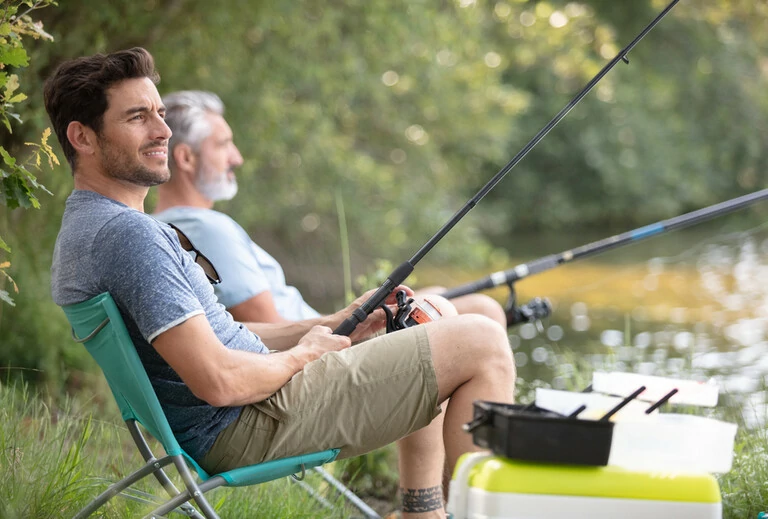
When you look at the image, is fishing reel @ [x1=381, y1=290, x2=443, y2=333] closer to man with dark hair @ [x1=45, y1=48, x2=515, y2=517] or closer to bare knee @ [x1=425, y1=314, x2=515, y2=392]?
man with dark hair @ [x1=45, y1=48, x2=515, y2=517]

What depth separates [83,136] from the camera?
2012 mm

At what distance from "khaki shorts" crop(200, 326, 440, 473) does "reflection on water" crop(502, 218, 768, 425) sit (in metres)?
1.38

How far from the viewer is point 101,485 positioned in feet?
7.08

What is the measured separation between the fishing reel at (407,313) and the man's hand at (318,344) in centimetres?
13

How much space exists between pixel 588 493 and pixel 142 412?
86 centimetres

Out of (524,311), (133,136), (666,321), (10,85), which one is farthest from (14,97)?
(666,321)

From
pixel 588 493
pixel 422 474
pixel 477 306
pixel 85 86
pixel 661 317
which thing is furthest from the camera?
pixel 661 317

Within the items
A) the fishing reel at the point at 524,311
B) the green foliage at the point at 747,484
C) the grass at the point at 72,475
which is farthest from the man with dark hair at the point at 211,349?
the fishing reel at the point at 524,311

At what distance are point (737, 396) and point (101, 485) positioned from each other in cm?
265

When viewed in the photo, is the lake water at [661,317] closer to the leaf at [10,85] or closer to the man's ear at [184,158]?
the man's ear at [184,158]

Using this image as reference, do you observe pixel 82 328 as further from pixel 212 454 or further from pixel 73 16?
pixel 73 16

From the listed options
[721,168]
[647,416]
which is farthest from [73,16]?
[721,168]

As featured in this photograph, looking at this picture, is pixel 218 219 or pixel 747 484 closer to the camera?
pixel 747 484

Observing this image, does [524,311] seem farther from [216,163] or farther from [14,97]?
[14,97]
